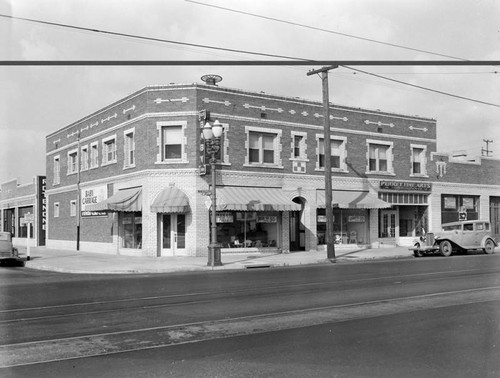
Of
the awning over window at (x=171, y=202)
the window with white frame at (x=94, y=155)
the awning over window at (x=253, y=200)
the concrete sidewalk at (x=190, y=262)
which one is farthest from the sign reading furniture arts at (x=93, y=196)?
the awning over window at (x=253, y=200)

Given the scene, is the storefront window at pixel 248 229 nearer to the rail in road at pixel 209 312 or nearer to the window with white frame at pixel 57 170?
the rail in road at pixel 209 312

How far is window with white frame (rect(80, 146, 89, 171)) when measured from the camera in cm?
3144

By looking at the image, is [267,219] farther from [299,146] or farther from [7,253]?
[7,253]

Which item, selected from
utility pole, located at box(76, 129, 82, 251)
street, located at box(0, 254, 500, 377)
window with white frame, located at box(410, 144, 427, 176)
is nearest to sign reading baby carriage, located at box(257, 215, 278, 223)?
window with white frame, located at box(410, 144, 427, 176)

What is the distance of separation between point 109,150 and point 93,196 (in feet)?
10.4

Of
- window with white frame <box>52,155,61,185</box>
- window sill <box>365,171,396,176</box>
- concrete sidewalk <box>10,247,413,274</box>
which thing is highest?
window with white frame <box>52,155,61,185</box>

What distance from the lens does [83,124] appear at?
31812mm

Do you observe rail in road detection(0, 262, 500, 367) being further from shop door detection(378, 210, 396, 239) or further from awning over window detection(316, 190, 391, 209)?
shop door detection(378, 210, 396, 239)

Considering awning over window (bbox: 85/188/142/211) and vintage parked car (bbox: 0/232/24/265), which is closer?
vintage parked car (bbox: 0/232/24/265)

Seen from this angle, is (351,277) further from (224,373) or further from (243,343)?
(224,373)

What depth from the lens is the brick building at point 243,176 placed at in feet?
81.8

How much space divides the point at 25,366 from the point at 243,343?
8.95ft

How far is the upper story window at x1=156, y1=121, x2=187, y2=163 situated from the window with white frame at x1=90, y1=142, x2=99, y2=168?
6.63 m

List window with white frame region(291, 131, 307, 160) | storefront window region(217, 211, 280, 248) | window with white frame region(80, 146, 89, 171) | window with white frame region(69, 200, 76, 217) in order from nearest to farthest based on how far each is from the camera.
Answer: storefront window region(217, 211, 280, 248), window with white frame region(291, 131, 307, 160), window with white frame region(80, 146, 89, 171), window with white frame region(69, 200, 76, 217)
